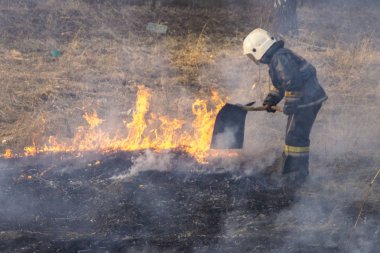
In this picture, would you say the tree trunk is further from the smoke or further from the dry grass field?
the smoke

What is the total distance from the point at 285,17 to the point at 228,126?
8137 mm

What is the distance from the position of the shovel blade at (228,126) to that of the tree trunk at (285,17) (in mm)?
7879

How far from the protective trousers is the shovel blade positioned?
0.65 metres

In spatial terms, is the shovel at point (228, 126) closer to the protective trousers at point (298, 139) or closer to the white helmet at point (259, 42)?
the protective trousers at point (298, 139)

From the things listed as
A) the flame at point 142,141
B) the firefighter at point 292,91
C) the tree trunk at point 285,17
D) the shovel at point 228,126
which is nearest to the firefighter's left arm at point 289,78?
the firefighter at point 292,91

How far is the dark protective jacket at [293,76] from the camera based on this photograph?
6.17 m

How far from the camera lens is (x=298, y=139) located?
651 cm

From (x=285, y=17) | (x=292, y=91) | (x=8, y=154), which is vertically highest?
(x=285, y=17)

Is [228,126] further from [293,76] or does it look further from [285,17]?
[285,17]

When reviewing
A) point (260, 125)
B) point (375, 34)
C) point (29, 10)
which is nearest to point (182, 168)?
point (260, 125)

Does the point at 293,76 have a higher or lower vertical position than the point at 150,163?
higher

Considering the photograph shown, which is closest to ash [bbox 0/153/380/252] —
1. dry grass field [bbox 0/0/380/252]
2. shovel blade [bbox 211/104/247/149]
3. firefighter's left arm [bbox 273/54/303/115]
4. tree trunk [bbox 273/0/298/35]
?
dry grass field [bbox 0/0/380/252]

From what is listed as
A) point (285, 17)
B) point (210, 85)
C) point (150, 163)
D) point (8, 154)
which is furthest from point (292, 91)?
point (285, 17)

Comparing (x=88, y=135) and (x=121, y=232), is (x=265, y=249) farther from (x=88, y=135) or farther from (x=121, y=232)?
(x=88, y=135)
